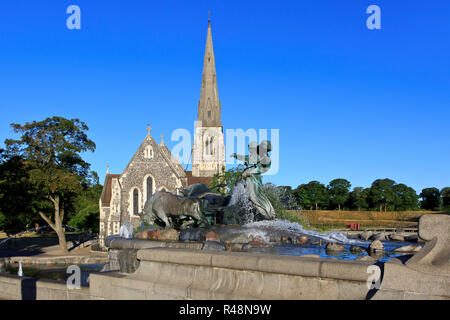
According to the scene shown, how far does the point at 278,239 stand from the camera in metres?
10.2

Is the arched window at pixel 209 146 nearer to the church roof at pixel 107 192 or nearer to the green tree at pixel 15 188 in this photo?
the church roof at pixel 107 192

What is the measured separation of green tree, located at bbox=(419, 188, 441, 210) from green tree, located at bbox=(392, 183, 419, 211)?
917 centimetres

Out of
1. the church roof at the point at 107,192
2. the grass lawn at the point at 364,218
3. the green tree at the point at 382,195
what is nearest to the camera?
the grass lawn at the point at 364,218

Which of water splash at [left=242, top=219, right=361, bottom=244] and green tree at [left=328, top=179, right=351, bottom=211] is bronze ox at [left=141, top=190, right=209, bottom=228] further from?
green tree at [left=328, top=179, right=351, bottom=211]

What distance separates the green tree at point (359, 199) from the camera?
80.7 m

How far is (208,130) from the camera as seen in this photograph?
233 feet

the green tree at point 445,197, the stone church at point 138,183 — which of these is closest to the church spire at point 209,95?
the stone church at point 138,183

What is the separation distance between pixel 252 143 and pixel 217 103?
200ft

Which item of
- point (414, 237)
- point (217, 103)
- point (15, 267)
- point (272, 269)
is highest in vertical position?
point (217, 103)

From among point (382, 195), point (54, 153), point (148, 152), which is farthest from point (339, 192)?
point (54, 153)

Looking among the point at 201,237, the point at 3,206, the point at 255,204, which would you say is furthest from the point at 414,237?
the point at 3,206

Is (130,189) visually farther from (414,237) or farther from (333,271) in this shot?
(333,271)

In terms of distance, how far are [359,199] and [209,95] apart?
35204mm

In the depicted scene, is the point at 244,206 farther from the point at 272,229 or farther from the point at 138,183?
the point at 138,183
